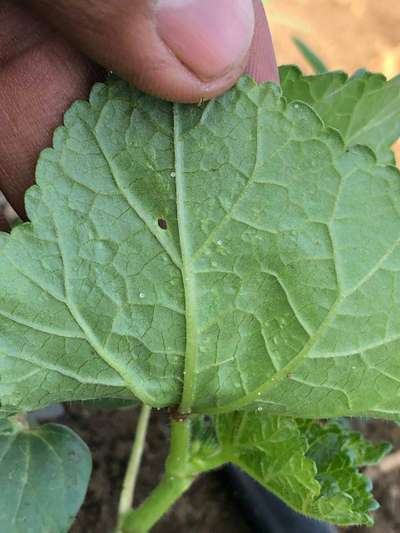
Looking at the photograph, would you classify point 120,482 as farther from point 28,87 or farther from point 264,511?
point 28,87

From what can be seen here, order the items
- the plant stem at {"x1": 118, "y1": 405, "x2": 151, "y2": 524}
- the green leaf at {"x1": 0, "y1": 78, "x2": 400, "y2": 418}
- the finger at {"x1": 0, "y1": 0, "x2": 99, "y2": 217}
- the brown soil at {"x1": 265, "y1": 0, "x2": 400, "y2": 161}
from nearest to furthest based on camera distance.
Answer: the green leaf at {"x1": 0, "y1": 78, "x2": 400, "y2": 418}, the finger at {"x1": 0, "y1": 0, "x2": 99, "y2": 217}, the plant stem at {"x1": 118, "y1": 405, "x2": 151, "y2": 524}, the brown soil at {"x1": 265, "y1": 0, "x2": 400, "y2": 161}

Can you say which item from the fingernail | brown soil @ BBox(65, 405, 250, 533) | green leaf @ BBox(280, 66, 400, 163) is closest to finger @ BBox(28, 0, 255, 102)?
the fingernail

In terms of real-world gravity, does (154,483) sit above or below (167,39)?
below

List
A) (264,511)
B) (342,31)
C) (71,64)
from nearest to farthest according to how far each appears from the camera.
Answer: (71,64) → (264,511) → (342,31)

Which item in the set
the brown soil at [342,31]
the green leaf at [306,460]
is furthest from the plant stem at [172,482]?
the brown soil at [342,31]

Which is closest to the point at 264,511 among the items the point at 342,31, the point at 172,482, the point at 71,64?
the point at 172,482

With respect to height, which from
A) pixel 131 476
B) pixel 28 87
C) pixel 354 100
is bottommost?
pixel 131 476

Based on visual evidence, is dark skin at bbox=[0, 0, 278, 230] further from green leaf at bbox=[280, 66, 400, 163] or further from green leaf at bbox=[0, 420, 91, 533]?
green leaf at bbox=[0, 420, 91, 533]

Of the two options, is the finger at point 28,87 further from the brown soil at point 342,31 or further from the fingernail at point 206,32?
the brown soil at point 342,31
